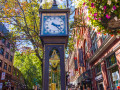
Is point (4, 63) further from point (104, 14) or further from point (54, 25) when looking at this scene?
point (104, 14)

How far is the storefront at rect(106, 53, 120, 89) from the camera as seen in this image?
979cm

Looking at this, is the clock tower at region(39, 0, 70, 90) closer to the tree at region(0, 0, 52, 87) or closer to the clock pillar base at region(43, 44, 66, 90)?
the clock pillar base at region(43, 44, 66, 90)

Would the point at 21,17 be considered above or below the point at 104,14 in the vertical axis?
above

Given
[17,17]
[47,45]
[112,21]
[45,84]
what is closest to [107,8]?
[112,21]

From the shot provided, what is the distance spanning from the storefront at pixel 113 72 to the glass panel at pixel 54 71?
7.03 meters

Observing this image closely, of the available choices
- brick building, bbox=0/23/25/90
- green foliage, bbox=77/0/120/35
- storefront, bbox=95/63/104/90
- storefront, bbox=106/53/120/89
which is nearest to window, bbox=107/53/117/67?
storefront, bbox=106/53/120/89

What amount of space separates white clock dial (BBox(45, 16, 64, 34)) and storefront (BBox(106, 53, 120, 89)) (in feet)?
22.8

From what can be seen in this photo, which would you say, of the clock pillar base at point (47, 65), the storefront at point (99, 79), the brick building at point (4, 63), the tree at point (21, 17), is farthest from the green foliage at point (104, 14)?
the brick building at point (4, 63)

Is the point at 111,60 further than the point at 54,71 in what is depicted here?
Yes

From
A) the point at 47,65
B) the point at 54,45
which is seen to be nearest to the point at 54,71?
the point at 47,65

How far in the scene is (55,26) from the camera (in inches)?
177

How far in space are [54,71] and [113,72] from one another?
25.9 feet

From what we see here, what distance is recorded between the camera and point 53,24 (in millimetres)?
4508

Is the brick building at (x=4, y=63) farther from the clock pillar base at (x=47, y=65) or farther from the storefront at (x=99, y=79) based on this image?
the clock pillar base at (x=47, y=65)
